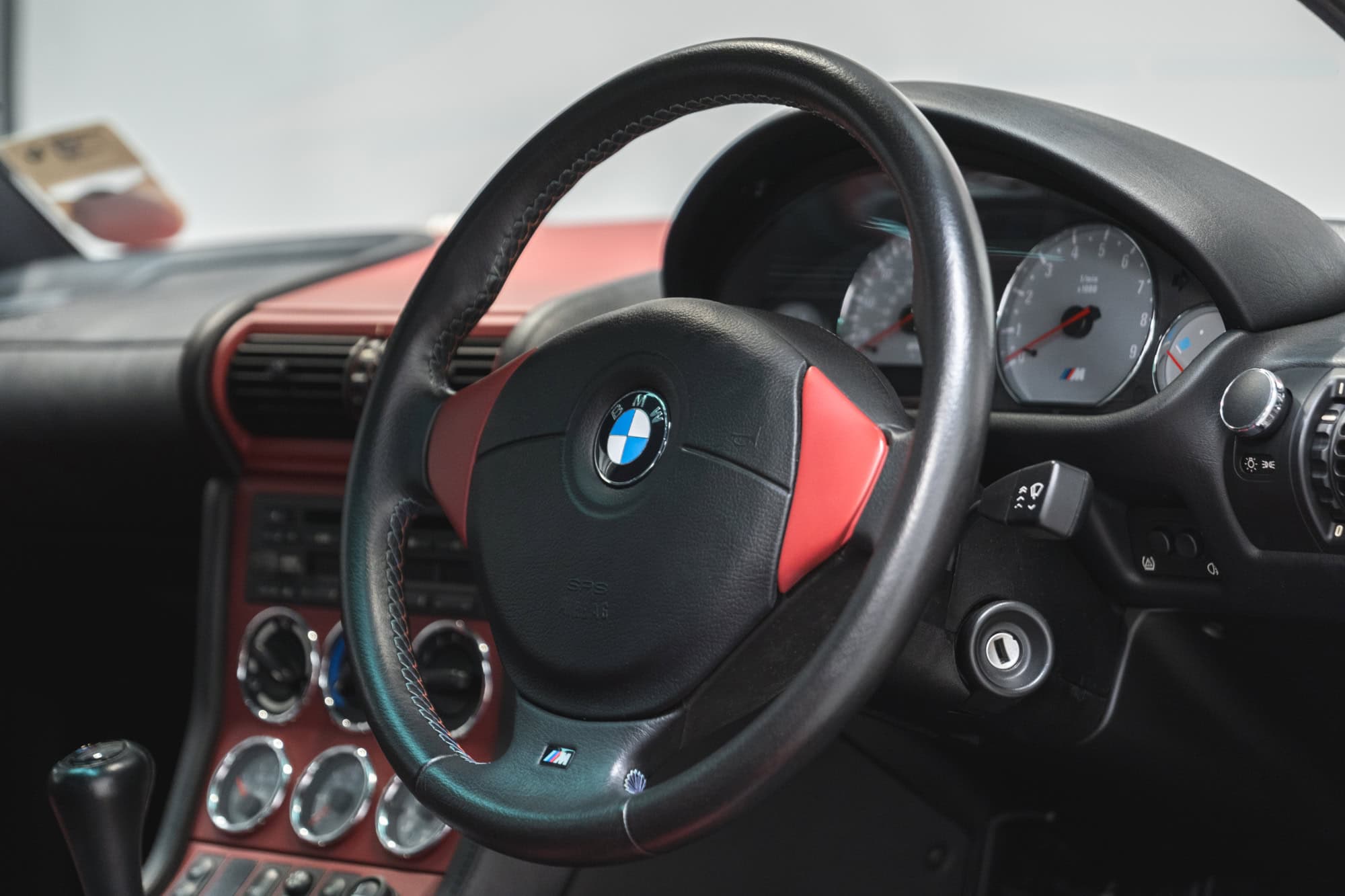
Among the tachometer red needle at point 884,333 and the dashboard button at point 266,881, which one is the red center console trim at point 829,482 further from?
the dashboard button at point 266,881

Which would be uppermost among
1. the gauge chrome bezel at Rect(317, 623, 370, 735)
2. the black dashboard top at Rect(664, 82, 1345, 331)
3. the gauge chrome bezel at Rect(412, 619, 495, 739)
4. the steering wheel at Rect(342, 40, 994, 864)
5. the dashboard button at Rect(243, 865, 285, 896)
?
the black dashboard top at Rect(664, 82, 1345, 331)

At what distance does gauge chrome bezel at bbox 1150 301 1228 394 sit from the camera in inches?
36.4

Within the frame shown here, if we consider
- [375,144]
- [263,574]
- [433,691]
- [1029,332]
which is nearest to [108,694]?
[263,574]

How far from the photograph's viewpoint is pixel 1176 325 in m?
0.95

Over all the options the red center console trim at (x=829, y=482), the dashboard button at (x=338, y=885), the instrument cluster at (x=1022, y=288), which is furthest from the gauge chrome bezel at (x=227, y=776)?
the red center console trim at (x=829, y=482)

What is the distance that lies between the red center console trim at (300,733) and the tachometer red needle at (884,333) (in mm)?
459

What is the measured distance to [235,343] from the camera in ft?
4.75

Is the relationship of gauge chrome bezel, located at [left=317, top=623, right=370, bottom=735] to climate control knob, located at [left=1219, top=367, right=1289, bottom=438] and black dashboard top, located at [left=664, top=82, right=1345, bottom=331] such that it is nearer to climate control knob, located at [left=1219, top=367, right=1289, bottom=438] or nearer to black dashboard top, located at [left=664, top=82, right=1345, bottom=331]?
black dashboard top, located at [left=664, top=82, right=1345, bottom=331]

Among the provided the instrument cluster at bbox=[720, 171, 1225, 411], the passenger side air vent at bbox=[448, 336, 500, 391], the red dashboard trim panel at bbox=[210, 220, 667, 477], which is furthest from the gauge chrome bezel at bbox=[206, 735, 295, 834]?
the instrument cluster at bbox=[720, 171, 1225, 411]

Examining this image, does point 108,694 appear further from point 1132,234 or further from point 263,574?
point 1132,234

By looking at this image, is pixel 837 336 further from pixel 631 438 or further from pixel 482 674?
pixel 482 674

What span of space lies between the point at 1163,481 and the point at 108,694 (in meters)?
1.52

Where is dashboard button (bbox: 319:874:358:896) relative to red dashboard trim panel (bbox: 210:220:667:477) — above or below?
below

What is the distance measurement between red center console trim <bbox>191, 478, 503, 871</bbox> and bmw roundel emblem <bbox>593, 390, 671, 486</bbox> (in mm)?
398
